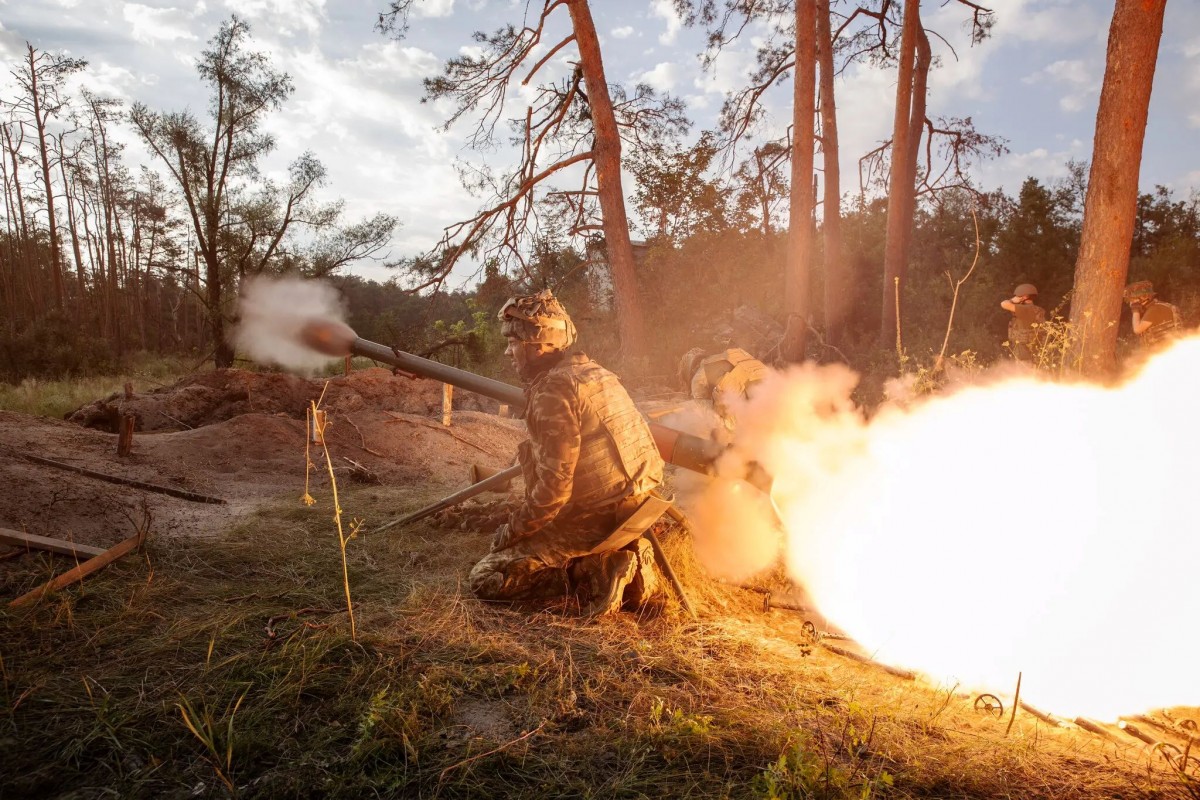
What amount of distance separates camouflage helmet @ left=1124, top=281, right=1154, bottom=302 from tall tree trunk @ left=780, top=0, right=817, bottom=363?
5.60 m

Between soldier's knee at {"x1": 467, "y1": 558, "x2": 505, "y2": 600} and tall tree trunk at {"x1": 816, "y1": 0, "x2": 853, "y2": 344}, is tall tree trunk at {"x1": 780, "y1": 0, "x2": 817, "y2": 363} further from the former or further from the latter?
soldier's knee at {"x1": 467, "y1": 558, "x2": 505, "y2": 600}

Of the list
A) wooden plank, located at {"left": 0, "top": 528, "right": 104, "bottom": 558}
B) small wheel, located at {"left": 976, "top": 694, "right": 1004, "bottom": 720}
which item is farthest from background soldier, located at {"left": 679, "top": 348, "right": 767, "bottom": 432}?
wooden plank, located at {"left": 0, "top": 528, "right": 104, "bottom": 558}

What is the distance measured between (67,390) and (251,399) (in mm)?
5759

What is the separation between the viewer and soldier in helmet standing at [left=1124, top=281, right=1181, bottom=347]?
8.64 meters

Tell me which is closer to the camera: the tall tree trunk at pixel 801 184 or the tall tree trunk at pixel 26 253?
the tall tree trunk at pixel 801 184

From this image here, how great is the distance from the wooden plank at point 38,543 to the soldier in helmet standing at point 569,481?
8.64ft

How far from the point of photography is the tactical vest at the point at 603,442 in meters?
4.07

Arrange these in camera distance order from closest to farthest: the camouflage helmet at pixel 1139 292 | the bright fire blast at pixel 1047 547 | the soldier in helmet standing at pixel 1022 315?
the bright fire blast at pixel 1047 547
the camouflage helmet at pixel 1139 292
the soldier in helmet standing at pixel 1022 315

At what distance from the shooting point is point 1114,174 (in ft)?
25.0

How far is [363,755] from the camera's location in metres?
2.47

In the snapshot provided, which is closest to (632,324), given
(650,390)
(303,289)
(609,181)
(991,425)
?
(650,390)

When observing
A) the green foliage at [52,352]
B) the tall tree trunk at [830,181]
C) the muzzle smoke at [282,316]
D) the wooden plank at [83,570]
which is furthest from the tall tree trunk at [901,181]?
the green foliage at [52,352]

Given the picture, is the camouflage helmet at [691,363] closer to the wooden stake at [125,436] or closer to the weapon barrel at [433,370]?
the weapon barrel at [433,370]

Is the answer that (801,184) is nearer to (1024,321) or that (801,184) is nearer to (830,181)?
(830,181)
